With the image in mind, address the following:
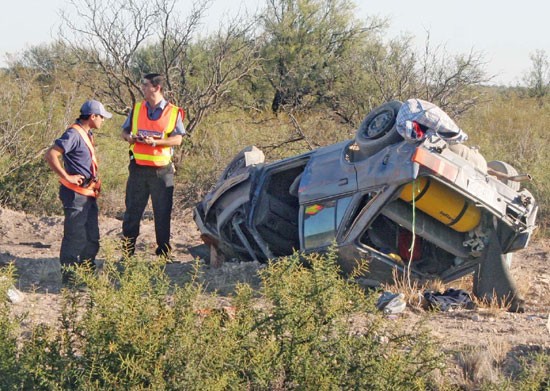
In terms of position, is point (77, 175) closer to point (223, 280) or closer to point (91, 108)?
point (91, 108)

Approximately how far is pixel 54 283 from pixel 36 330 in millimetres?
3469

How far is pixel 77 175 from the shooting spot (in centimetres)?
795

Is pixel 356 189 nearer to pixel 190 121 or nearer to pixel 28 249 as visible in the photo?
pixel 28 249

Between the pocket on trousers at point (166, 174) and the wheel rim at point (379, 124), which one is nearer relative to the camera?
the wheel rim at point (379, 124)

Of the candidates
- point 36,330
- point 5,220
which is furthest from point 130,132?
point 36,330

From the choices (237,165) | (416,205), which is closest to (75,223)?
(237,165)

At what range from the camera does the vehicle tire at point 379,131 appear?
7500mm

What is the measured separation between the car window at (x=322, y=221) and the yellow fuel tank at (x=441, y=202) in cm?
59

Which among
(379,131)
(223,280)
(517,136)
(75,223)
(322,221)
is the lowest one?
(223,280)

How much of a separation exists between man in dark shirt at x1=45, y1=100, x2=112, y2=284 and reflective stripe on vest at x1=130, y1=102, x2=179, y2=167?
73 centimetres

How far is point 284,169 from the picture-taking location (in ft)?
27.8

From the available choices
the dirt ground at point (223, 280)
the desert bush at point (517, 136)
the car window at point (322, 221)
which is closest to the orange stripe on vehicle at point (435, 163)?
the car window at point (322, 221)

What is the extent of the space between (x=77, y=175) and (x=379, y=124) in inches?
102

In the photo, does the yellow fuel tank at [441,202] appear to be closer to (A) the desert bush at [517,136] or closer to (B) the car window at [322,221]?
(B) the car window at [322,221]
